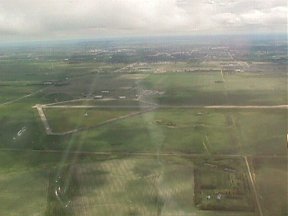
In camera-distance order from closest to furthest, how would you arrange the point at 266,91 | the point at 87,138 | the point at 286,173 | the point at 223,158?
the point at 286,173, the point at 223,158, the point at 87,138, the point at 266,91

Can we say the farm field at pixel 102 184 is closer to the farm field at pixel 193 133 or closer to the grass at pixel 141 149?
the grass at pixel 141 149

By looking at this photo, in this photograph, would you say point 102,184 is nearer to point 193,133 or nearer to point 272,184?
point 272,184

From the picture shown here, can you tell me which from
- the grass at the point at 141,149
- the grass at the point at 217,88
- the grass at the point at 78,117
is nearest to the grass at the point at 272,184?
the grass at the point at 141,149

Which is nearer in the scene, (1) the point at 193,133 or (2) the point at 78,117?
(1) the point at 193,133

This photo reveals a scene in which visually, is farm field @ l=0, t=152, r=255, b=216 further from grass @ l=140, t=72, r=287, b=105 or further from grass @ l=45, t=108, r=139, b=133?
grass @ l=140, t=72, r=287, b=105

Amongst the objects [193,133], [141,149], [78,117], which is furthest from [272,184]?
[78,117]

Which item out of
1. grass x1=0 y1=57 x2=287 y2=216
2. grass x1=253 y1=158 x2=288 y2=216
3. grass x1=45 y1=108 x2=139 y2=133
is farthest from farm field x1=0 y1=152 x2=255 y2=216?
grass x1=45 y1=108 x2=139 y2=133

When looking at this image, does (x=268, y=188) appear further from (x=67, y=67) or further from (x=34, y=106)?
(x=67, y=67)

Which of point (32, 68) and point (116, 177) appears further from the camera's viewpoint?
point (32, 68)

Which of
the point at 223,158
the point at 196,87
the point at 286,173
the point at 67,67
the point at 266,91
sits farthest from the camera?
the point at 67,67

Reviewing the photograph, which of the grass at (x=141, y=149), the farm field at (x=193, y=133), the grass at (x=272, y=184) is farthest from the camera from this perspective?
the farm field at (x=193, y=133)

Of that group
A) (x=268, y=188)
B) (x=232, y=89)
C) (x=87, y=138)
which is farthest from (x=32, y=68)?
(x=268, y=188)
